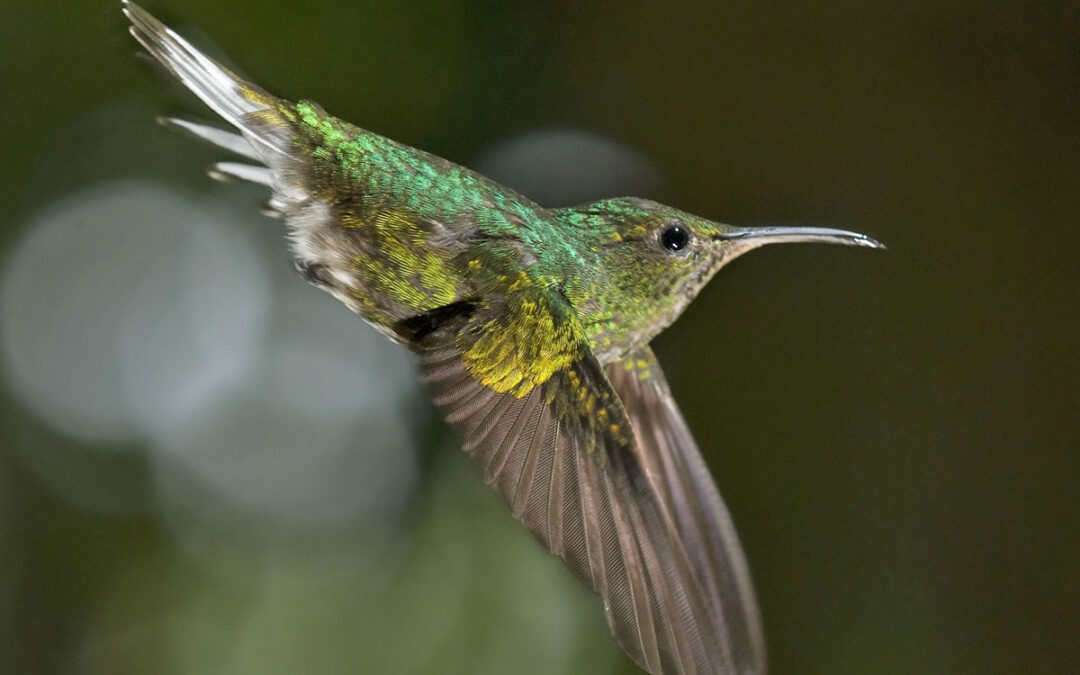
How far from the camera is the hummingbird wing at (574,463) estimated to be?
0.50 meters

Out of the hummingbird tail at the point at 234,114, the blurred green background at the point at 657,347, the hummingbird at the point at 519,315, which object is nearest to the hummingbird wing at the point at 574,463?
the hummingbird at the point at 519,315

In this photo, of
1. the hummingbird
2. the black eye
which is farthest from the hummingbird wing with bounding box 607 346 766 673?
the black eye

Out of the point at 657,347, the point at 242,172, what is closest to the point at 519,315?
the point at 242,172

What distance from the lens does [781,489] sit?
4.48 ft

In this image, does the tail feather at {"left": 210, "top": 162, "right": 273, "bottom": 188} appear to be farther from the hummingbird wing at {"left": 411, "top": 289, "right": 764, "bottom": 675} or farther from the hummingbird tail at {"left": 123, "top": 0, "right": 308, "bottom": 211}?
the hummingbird wing at {"left": 411, "top": 289, "right": 764, "bottom": 675}

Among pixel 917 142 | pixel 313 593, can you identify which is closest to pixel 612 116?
pixel 917 142

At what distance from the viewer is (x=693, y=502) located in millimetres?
654

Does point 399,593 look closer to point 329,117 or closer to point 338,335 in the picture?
point 338,335

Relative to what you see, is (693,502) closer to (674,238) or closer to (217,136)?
(674,238)

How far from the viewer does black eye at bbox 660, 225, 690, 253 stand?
64cm

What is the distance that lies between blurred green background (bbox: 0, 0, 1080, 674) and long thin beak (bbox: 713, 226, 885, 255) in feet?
1.77

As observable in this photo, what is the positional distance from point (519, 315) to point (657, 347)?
0.66 metres

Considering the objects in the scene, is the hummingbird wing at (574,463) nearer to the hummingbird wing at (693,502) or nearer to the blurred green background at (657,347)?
the hummingbird wing at (693,502)

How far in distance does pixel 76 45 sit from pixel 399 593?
863 millimetres
